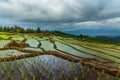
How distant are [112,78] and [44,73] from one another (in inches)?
221

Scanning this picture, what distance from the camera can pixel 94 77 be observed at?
1567 cm

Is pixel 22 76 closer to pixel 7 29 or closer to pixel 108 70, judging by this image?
pixel 108 70

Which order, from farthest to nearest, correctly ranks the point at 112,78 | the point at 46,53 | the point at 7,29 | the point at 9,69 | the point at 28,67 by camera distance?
the point at 7,29 < the point at 46,53 < the point at 28,67 < the point at 9,69 < the point at 112,78

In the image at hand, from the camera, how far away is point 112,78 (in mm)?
15828

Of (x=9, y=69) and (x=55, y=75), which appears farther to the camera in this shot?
(x=9, y=69)

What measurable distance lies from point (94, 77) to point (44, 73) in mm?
4117

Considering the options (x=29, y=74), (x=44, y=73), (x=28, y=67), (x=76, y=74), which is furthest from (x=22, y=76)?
(x=76, y=74)

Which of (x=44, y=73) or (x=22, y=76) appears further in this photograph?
(x=44, y=73)

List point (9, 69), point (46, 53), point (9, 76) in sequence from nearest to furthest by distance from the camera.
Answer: point (9, 76)
point (9, 69)
point (46, 53)

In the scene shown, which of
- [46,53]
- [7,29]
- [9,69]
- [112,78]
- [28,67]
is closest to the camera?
[112,78]

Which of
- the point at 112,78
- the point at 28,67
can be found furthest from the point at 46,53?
the point at 112,78

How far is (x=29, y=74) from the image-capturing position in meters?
15.6

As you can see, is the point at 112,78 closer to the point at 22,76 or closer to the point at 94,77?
the point at 94,77

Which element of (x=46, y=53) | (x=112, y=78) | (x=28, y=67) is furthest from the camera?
(x=46, y=53)
